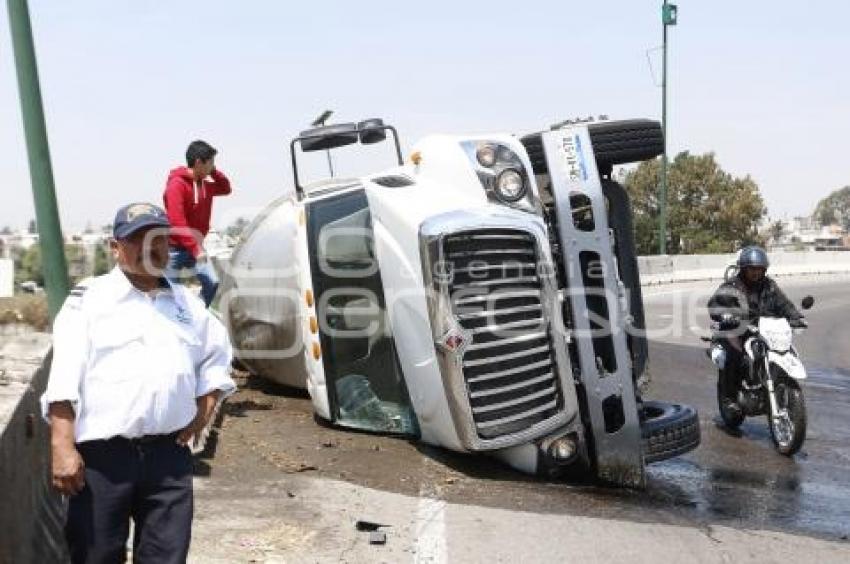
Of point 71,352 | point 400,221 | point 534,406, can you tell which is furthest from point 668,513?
point 71,352

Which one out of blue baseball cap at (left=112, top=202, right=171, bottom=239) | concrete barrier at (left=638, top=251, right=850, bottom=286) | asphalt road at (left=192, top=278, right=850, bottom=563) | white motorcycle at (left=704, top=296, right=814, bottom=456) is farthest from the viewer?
concrete barrier at (left=638, top=251, right=850, bottom=286)

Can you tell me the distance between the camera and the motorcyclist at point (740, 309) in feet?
26.2

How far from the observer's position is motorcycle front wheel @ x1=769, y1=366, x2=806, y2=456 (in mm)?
7180

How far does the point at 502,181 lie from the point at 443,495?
6.22ft

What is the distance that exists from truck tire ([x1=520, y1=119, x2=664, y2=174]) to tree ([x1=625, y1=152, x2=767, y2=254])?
59661 millimetres

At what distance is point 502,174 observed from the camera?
587 centimetres

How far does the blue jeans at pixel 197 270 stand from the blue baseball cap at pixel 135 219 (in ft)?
12.3

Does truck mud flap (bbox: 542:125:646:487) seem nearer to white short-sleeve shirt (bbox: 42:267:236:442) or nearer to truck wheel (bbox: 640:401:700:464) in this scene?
truck wheel (bbox: 640:401:700:464)

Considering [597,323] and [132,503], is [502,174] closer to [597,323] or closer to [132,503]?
[597,323]

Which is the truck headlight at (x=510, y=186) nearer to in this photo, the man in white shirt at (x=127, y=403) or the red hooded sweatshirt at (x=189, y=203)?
the red hooded sweatshirt at (x=189, y=203)

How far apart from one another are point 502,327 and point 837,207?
208m

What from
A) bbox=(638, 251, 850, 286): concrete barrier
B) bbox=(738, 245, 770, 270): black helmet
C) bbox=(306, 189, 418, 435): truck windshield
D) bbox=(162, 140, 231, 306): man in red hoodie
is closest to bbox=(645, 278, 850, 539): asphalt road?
bbox=(738, 245, 770, 270): black helmet

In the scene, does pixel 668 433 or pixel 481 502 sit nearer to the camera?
pixel 481 502

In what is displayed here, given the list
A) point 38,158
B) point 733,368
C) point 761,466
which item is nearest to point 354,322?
point 38,158
